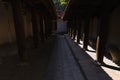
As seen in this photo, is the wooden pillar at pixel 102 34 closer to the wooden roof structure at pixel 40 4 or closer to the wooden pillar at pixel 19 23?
the wooden pillar at pixel 19 23

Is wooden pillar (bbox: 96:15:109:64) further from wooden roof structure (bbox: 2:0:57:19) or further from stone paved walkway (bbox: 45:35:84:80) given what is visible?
wooden roof structure (bbox: 2:0:57:19)

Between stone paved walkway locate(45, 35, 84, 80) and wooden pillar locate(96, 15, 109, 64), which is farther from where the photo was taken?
wooden pillar locate(96, 15, 109, 64)

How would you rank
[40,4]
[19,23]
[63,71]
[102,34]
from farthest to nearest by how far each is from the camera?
1. [40,4]
2. [19,23]
3. [102,34]
4. [63,71]

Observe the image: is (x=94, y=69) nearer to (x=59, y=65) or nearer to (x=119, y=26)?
(x=59, y=65)

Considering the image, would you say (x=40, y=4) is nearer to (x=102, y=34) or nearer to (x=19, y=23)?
Result: (x=19, y=23)

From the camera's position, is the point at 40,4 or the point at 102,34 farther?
the point at 40,4

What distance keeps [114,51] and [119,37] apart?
0.82 meters

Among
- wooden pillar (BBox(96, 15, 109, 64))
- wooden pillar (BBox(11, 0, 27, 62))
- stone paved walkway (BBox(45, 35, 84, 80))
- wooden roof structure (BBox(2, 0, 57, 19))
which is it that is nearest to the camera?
stone paved walkway (BBox(45, 35, 84, 80))

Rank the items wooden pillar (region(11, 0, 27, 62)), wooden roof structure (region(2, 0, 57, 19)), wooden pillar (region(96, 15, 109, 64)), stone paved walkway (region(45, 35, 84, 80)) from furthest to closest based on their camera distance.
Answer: wooden roof structure (region(2, 0, 57, 19)) < wooden pillar (region(11, 0, 27, 62)) < wooden pillar (region(96, 15, 109, 64)) < stone paved walkway (region(45, 35, 84, 80))

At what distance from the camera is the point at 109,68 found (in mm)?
7094

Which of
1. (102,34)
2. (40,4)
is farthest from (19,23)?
(40,4)

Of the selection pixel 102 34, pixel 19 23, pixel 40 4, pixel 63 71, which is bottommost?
pixel 63 71

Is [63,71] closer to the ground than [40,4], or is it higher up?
closer to the ground

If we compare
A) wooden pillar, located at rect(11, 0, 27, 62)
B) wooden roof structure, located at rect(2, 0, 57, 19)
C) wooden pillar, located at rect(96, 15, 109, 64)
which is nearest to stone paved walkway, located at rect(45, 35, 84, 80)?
wooden pillar, located at rect(96, 15, 109, 64)
